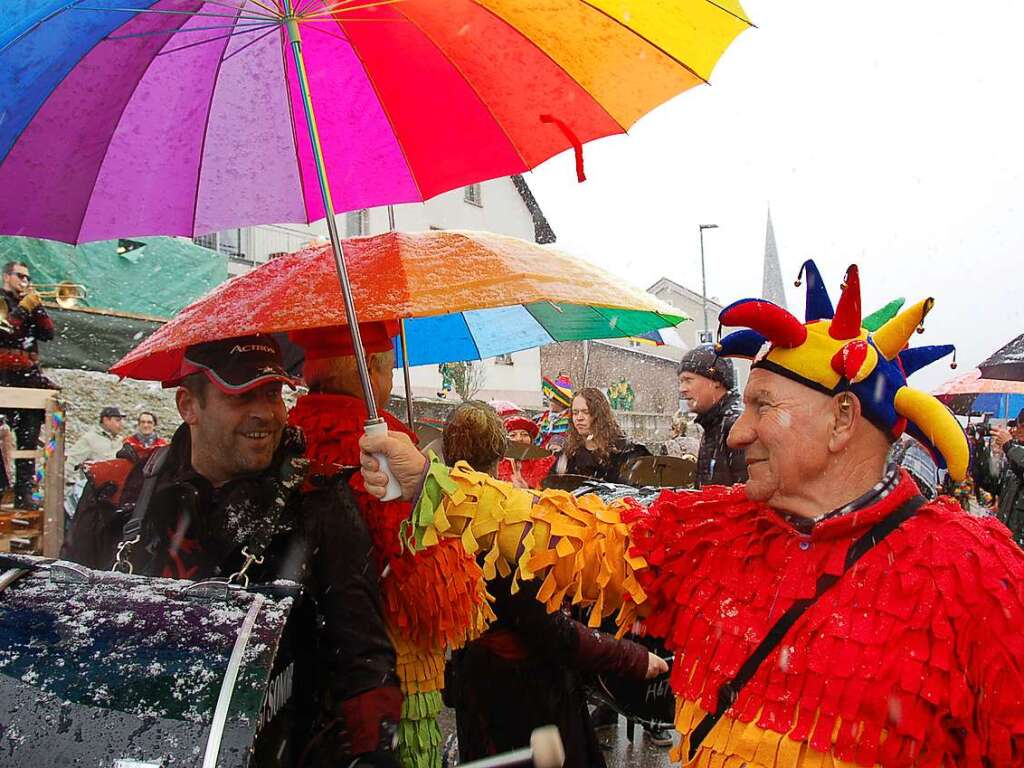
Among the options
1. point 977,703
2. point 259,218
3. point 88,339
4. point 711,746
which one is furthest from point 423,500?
point 88,339

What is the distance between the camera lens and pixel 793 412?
1775 millimetres

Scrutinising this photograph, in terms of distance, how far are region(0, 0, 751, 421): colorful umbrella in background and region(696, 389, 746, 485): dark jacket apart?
233 cm

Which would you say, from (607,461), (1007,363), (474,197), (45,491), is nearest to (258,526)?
(45,491)

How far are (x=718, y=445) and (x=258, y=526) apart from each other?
9.85ft

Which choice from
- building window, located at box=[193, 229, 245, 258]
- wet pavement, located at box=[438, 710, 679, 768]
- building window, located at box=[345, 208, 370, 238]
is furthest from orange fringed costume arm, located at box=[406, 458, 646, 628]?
building window, located at box=[345, 208, 370, 238]

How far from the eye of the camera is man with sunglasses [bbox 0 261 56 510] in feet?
17.6

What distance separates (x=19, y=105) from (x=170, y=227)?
650 millimetres

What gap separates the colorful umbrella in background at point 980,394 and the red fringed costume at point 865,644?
9.09 meters

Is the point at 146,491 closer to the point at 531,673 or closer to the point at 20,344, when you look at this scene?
the point at 531,673

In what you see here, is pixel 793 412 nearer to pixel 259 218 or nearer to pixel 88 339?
pixel 259 218

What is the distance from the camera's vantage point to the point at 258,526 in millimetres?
2150

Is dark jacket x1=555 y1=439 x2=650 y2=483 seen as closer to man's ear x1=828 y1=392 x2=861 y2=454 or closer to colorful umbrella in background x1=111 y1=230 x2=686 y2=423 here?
colorful umbrella in background x1=111 y1=230 x2=686 y2=423

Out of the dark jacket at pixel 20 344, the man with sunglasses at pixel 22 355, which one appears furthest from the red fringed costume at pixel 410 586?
the dark jacket at pixel 20 344

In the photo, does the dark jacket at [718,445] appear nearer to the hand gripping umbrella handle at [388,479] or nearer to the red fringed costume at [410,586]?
the red fringed costume at [410,586]
